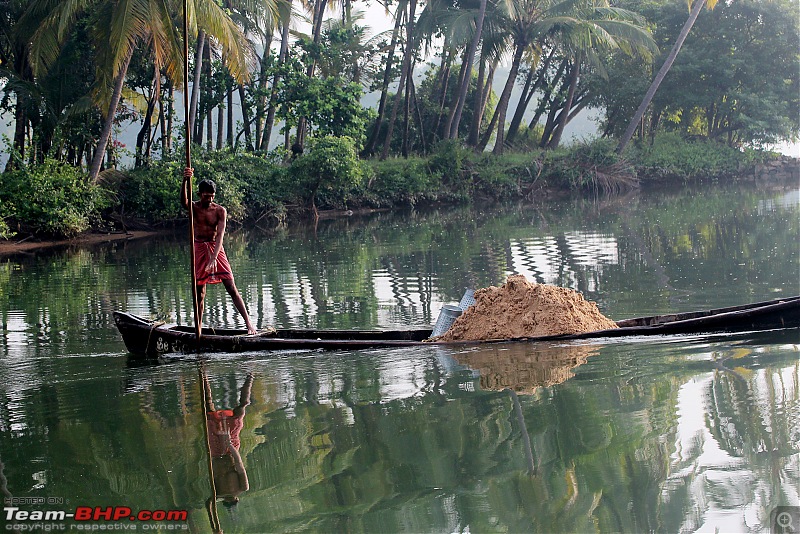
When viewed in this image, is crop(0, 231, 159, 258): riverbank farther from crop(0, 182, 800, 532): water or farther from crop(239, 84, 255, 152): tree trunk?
crop(0, 182, 800, 532): water

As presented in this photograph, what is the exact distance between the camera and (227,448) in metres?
5.67

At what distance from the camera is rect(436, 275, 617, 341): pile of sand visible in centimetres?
813

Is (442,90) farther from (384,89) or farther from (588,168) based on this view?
(588,168)

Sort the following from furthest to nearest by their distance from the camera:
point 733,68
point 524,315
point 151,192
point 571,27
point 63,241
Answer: point 733,68
point 571,27
point 151,192
point 63,241
point 524,315

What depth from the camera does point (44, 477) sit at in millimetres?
5277

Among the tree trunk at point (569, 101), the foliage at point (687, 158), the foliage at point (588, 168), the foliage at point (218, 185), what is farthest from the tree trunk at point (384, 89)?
the foliage at point (687, 158)

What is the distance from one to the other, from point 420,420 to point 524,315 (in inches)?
101

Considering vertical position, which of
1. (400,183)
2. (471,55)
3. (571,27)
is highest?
(571,27)

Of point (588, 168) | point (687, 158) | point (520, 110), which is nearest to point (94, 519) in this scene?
point (588, 168)

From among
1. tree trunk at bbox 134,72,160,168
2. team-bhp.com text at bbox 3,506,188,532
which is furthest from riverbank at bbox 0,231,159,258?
team-bhp.com text at bbox 3,506,188,532

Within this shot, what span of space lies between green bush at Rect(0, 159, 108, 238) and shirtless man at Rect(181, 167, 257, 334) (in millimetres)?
12634

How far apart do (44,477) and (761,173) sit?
37608 millimetres

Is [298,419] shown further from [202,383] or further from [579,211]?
[579,211]

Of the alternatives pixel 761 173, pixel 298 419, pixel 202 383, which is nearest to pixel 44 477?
pixel 298 419
